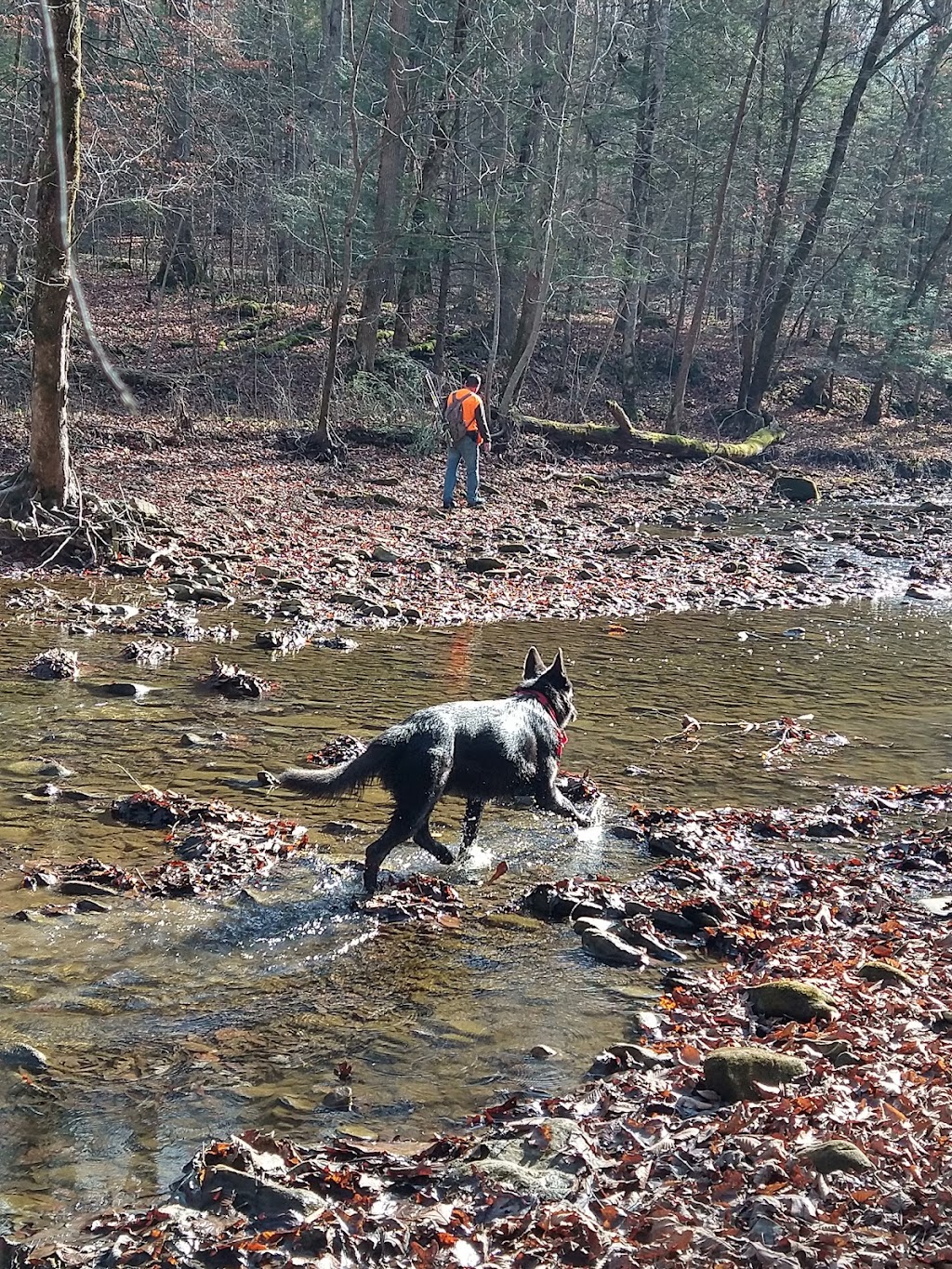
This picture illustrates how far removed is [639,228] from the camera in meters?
A: 31.3

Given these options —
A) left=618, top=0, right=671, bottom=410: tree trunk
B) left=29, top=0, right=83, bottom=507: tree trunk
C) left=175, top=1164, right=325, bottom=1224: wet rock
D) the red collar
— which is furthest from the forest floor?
left=618, top=0, right=671, bottom=410: tree trunk

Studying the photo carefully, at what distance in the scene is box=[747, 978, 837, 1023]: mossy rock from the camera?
17.2ft

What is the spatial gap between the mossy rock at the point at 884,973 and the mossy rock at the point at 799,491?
22.7m

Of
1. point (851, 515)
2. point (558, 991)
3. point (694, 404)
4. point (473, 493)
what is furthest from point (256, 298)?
point (558, 991)

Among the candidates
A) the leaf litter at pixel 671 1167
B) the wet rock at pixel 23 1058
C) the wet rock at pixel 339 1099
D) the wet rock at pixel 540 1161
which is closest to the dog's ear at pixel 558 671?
the leaf litter at pixel 671 1167

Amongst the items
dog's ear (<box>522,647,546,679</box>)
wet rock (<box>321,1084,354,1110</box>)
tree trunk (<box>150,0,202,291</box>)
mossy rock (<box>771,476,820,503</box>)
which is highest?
tree trunk (<box>150,0,202,291</box>)

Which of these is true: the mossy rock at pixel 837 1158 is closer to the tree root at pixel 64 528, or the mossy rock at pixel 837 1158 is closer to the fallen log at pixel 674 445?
the tree root at pixel 64 528

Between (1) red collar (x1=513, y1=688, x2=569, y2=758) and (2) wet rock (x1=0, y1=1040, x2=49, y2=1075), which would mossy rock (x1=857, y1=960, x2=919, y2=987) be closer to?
(1) red collar (x1=513, y1=688, x2=569, y2=758)

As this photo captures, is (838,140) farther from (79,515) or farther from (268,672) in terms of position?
(268,672)

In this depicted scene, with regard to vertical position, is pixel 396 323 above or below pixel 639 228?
below

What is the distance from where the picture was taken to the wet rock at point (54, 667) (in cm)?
1056

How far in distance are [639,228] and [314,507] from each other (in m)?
16.2

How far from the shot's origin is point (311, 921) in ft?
21.0

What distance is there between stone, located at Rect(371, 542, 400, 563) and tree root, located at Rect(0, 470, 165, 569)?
10.7 ft
